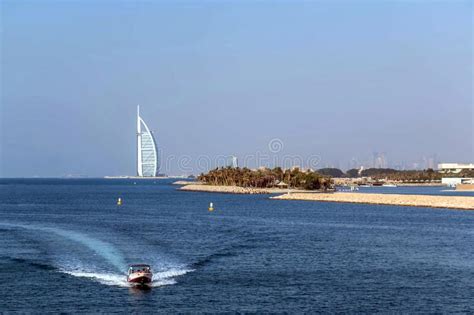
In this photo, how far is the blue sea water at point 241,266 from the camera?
126 feet

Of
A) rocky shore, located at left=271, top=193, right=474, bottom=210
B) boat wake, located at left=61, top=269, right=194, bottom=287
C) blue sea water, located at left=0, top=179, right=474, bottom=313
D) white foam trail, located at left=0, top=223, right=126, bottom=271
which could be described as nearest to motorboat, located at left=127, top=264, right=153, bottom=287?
boat wake, located at left=61, top=269, right=194, bottom=287

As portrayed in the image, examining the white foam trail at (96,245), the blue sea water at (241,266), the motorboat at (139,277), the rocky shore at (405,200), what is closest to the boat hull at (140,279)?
the motorboat at (139,277)

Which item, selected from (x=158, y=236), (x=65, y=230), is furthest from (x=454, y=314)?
(x=65, y=230)

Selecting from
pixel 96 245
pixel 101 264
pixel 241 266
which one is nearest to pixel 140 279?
pixel 101 264

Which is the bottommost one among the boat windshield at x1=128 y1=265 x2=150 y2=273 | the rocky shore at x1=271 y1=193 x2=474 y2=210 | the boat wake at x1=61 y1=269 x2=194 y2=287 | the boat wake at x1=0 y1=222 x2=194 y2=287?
the boat wake at x1=61 y1=269 x2=194 y2=287

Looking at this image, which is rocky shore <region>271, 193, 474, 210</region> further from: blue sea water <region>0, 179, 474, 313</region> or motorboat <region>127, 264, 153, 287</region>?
motorboat <region>127, 264, 153, 287</region>

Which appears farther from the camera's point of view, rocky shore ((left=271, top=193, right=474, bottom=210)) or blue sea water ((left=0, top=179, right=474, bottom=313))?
rocky shore ((left=271, top=193, right=474, bottom=210))

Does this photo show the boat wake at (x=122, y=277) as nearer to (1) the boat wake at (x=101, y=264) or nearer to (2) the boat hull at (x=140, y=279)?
(1) the boat wake at (x=101, y=264)

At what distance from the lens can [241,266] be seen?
167 feet

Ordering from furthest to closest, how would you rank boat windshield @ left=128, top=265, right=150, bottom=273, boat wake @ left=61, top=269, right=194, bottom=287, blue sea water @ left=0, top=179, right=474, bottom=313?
boat wake @ left=61, top=269, right=194, bottom=287 < boat windshield @ left=128, top=265, right=150, bottom=273 < blue sea water @ left=0, top=179, right=474, bottom=313

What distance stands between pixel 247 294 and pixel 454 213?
255 feet

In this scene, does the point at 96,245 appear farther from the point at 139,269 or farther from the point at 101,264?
the point at 139,269

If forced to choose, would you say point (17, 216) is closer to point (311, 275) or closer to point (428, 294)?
point (311, 275)

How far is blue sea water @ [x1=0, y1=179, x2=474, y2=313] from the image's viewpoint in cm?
3847
